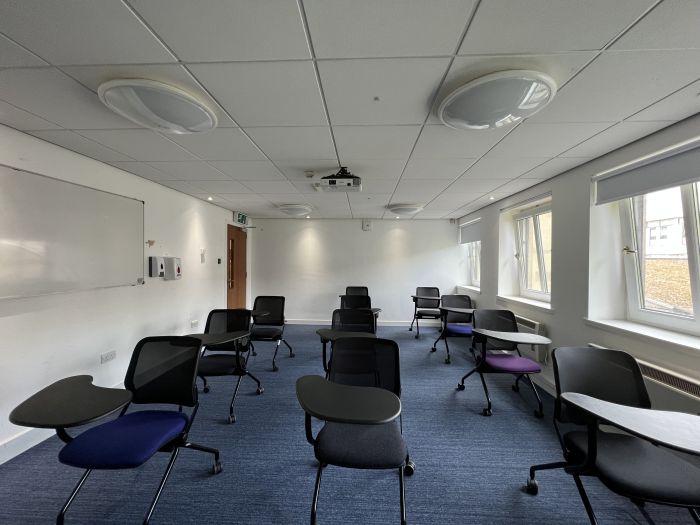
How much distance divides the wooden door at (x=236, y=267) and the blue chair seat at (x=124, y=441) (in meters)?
4.25

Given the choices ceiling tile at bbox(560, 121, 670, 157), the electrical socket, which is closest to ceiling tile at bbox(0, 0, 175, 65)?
the electrical socket

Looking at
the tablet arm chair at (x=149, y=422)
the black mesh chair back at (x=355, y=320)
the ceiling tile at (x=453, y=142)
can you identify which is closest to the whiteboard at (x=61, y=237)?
the tablet arm chair at (x=149, y=422)

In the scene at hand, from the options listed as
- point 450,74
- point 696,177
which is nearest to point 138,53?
point 450,74

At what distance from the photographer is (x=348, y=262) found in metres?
6.82

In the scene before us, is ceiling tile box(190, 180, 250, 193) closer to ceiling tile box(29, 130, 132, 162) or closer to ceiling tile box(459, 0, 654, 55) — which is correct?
ceiling tile box(29, 130, 132, 162)

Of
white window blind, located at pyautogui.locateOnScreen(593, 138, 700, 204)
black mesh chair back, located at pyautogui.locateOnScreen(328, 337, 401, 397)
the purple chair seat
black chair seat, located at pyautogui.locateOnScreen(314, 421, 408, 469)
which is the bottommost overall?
the purple chair seat

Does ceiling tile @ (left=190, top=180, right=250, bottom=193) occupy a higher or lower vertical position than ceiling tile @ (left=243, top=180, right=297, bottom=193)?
higher

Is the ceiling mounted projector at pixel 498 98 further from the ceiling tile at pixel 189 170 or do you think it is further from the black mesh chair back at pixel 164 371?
the ceiling tile at pixel 189 170

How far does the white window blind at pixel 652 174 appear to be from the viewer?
1.96 meters

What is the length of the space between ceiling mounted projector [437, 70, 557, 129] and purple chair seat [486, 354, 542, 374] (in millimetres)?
2385

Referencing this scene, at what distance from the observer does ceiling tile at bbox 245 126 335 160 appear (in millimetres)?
2199

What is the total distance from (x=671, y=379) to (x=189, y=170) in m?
4.78

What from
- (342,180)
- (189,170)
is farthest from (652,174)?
(189,170)

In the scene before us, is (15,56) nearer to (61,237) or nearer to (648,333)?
(61,237)
